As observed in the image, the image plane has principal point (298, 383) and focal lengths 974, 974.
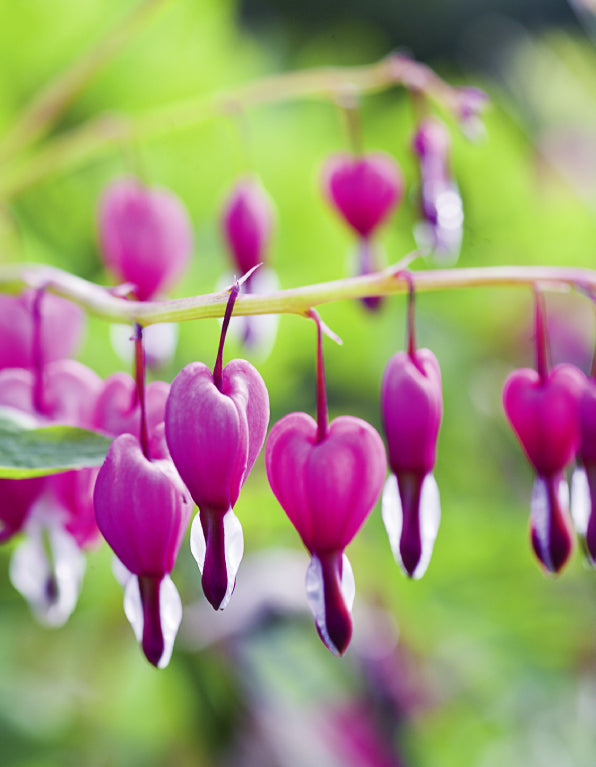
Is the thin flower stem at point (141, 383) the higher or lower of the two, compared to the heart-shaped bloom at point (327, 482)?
higher

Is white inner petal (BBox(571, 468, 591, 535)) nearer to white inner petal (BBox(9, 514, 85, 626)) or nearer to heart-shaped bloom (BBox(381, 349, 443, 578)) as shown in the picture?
heart-shaped bloom (BBox(381, 349, 443, 578))

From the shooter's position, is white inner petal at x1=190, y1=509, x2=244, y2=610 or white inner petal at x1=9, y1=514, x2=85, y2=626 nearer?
white inner petal at x1=190, y1=509, x2=244, y2=610

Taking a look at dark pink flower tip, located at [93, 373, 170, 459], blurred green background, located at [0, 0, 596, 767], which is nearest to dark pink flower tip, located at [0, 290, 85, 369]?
dark pink flower tip, located at [93, 373, 170, 459]

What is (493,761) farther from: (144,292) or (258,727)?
(144,292)

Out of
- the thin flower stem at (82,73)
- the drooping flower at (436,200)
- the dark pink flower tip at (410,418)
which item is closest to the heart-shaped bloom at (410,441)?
the dark pink flower tip at (410,418)

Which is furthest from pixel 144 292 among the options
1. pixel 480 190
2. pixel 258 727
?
pixel 480 190

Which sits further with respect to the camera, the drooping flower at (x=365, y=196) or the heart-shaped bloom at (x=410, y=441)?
the drooping flower at (x=365, y=196)

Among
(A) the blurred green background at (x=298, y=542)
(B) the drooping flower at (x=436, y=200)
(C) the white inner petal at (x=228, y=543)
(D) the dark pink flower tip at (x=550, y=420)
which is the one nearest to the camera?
(C) the white inner petal at (x=228, y=543)

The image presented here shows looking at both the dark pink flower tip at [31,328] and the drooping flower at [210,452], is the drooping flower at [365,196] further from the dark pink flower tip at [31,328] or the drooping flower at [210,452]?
the drooping flower at [210,452]
